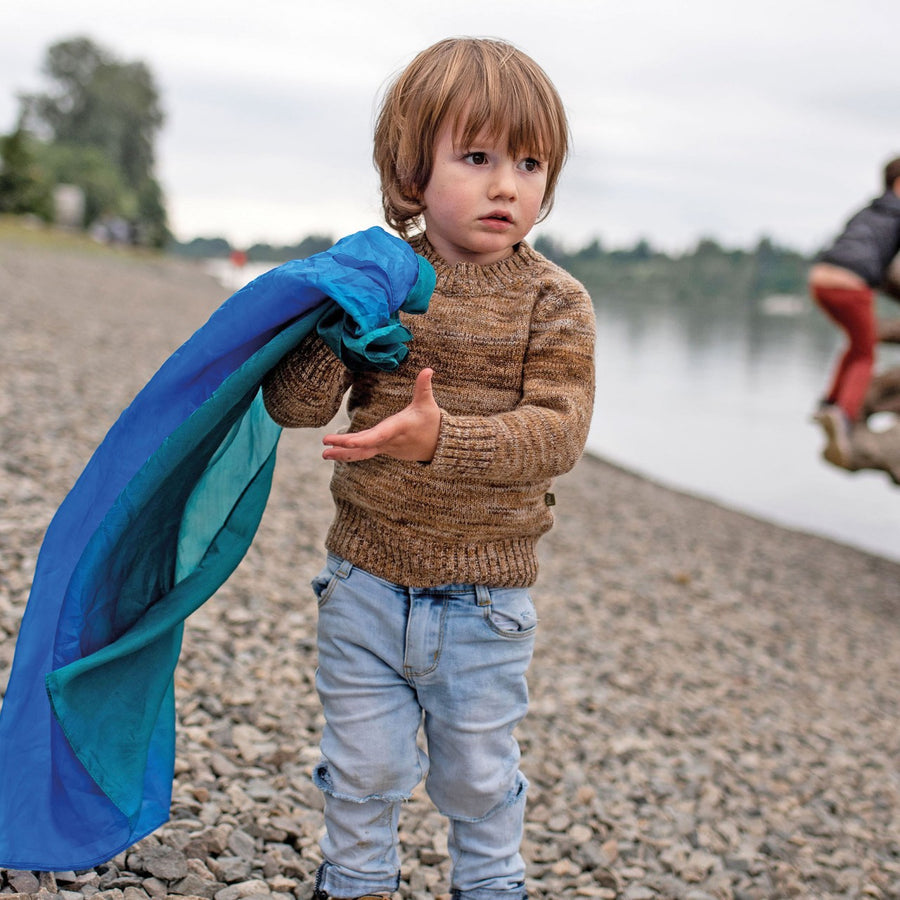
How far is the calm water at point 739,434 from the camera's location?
14914mm

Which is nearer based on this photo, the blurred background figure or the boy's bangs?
the boy's bangs

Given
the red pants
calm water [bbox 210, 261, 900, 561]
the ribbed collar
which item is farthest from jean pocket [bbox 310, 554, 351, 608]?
calm water [bbox 210, 261, 900, 561]

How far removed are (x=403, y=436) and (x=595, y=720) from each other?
10.0 ft

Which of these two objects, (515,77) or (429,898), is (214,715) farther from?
(515,77)

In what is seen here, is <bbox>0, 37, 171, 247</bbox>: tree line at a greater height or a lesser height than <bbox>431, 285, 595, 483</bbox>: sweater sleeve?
greater

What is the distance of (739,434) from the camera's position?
20578 mm

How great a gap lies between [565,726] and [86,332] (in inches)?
407

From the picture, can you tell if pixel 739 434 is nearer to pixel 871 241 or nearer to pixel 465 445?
pixel 871 241

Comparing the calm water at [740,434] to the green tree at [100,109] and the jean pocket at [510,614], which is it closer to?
the jean pocket at [510,614]

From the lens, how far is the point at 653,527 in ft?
32.9

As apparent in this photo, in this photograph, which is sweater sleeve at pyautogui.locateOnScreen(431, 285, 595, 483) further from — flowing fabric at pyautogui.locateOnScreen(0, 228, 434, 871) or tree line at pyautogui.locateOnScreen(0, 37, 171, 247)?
tree line at pyautogui.locateOnScreen(0, 37, 171, 247)

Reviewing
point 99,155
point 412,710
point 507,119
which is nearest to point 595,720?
point 412,710

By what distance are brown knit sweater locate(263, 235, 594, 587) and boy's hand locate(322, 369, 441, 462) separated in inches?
6.6

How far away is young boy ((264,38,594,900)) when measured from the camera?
2.07 meters
